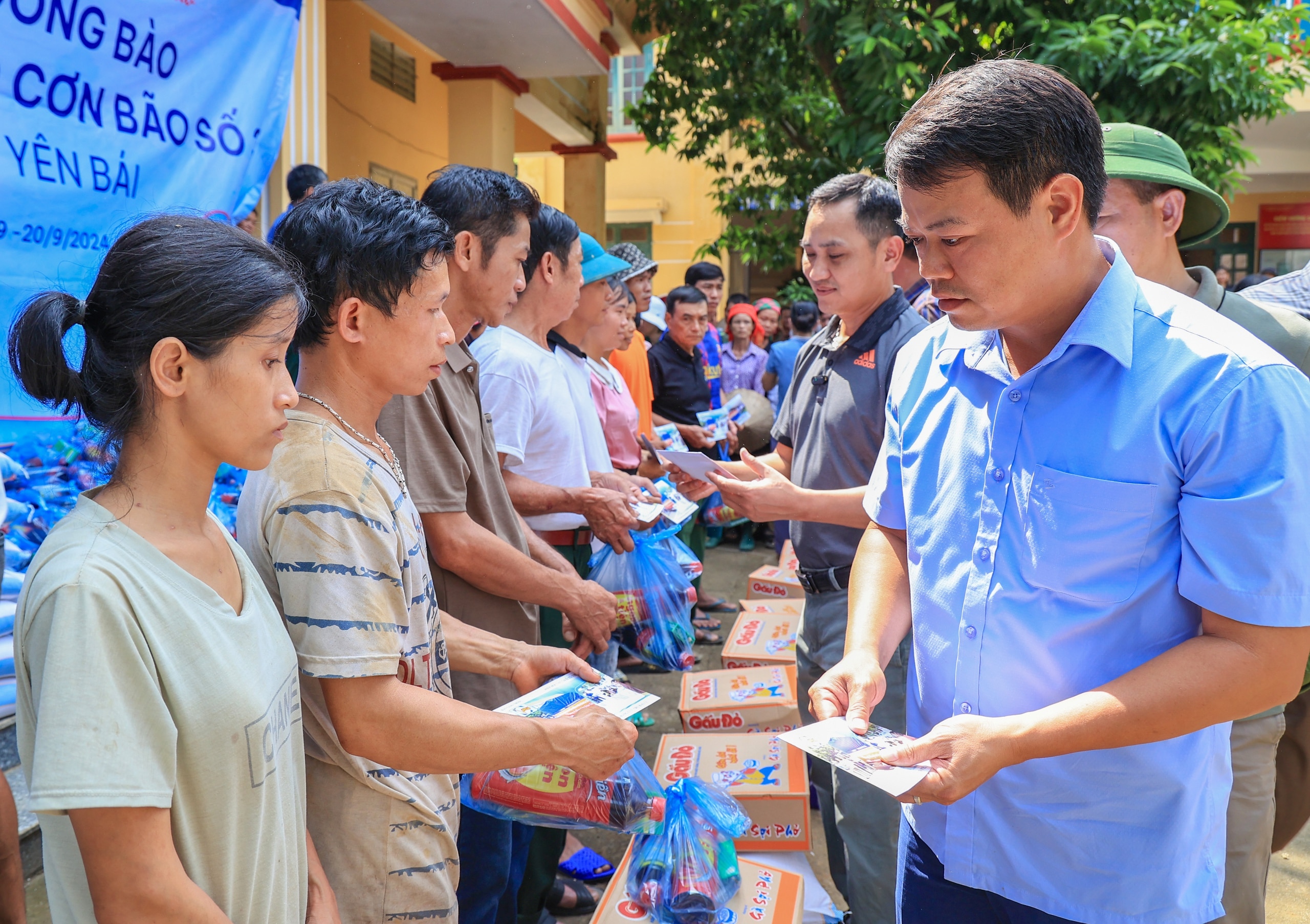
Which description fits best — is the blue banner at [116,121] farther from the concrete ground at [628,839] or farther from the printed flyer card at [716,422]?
the printed flyer card at [716,422]

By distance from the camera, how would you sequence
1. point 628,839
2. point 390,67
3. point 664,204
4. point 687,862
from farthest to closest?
point 664,204 < point 390,67 < point 628,839 < point 687,862

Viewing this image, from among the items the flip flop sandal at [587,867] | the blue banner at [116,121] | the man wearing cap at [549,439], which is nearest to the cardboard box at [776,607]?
the man wearing cap at [549,439]

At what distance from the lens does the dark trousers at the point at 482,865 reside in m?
2.09

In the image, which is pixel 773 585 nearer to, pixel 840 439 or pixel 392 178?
pixel 840 439

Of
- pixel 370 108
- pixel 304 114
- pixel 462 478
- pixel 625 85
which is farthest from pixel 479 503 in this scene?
pixel 625 85

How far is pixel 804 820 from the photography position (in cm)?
273

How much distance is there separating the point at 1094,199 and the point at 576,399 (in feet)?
6.86

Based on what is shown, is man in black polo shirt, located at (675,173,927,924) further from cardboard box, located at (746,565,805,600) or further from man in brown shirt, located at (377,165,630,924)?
cardboard box, located at (746,565,805,600)

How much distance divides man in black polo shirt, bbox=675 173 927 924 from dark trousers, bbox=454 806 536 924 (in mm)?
926

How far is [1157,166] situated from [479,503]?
1.78m

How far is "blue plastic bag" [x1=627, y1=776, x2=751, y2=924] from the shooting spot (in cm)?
214

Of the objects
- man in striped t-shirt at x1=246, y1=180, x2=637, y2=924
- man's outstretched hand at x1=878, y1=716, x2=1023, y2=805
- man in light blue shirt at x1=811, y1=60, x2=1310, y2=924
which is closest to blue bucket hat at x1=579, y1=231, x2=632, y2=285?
man in striped t-shirt at x1=246, y1=180, x2=637, y2=924

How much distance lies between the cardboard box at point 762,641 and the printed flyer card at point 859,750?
88.8 inches

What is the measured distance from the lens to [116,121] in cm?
314
